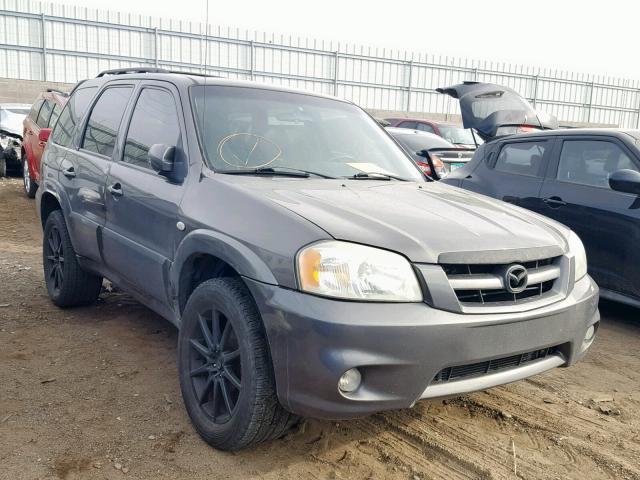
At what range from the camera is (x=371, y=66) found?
24266 mm

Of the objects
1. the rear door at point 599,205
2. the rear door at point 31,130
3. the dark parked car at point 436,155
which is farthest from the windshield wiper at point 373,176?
the rear door at point 31,130

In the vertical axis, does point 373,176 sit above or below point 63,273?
above

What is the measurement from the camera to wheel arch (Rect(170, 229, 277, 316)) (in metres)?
2.45

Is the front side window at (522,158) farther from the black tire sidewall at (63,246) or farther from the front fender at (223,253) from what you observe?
the black tire sidewall at (63,246)

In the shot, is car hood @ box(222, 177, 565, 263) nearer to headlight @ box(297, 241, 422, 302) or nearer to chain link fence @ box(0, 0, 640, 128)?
headlight @ box(297, 241, 422, 302)

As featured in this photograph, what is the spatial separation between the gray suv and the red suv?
5597 millimetres

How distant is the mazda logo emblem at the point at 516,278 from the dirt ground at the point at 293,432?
2.61ft

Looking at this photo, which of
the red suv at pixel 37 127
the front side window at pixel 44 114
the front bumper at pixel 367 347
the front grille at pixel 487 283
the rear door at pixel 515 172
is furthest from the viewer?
the front side window at pixel 44 114

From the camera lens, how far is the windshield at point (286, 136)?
319cm

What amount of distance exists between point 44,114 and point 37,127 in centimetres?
23

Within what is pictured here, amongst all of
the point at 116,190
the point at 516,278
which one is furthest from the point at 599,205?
the point at 116,190

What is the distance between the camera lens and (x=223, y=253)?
8.55 ft

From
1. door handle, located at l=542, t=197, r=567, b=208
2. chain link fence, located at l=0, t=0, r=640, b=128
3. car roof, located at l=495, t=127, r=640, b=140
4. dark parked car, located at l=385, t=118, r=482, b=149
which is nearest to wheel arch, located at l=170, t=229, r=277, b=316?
door handle, located at l=542, t=197, r=567, b=208

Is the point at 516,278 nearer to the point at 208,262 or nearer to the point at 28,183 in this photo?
the point at 208,262
